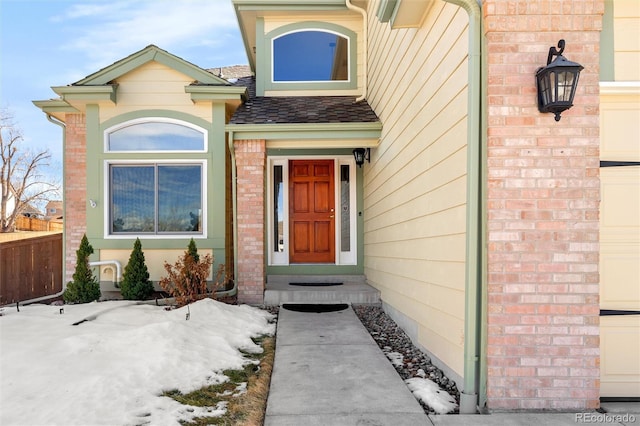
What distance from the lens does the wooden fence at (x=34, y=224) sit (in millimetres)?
17500

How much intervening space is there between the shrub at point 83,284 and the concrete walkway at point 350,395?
3306 mm

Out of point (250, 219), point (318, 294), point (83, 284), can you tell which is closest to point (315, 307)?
point (318, 294)

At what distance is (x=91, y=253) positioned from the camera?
616 cm

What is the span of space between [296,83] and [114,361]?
5.66 m

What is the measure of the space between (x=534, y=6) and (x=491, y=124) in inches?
32.6

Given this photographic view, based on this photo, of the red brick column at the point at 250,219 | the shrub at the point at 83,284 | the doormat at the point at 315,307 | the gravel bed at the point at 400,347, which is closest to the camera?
the gravel bed at the point at 400,347

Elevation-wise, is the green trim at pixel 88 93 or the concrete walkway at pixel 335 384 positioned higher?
the green trim at pixel 88 93

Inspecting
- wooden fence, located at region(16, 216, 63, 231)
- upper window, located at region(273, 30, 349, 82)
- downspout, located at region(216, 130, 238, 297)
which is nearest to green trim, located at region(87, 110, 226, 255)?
downspout, located at region(216, 130, 238, 297)

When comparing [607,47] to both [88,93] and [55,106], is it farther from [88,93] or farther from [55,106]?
[55,106]

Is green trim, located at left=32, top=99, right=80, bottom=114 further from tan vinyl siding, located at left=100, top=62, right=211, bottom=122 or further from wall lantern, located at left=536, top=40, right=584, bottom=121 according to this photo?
wall lantern, located at left=536, top=40, right=584, bottom=121

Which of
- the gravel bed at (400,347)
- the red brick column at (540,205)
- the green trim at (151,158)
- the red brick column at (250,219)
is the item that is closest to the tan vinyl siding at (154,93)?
the green trim at (151,158)

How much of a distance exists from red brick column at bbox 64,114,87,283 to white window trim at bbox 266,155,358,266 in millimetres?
3044

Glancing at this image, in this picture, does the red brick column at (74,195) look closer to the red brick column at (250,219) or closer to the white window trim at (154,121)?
the white window trim at (154,121)

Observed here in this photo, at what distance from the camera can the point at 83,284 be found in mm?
5953
